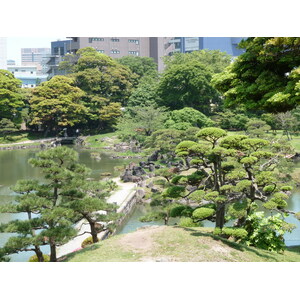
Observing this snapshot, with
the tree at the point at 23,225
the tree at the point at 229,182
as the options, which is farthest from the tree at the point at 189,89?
the tree at the point at 23,225

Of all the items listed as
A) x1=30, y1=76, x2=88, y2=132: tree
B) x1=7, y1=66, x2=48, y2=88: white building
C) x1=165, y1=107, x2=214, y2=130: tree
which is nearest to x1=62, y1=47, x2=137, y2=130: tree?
x1=30, y1=76, x2=88, y2=132: tree

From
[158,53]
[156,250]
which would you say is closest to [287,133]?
[156,250]

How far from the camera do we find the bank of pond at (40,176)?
397 inches

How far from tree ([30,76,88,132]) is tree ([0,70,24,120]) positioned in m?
3.15

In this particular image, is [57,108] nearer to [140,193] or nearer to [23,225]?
[140,193]

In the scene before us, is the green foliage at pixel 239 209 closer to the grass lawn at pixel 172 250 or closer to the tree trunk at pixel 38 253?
the grass lawn at pixel 172 250

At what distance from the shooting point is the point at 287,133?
20.2 metres

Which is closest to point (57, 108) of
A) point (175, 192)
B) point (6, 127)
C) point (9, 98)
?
point (6, 127)

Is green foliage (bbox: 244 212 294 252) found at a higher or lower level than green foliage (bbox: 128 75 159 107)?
lower

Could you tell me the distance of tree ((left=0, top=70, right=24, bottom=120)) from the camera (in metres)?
27.1

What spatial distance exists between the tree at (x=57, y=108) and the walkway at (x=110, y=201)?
5.54 meters

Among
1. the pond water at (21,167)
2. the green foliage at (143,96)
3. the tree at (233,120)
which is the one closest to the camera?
the pond water at (21,167)

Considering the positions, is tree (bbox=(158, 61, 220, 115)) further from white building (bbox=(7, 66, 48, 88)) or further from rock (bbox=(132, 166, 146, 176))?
white building (bbox=(7, 66, 48, 88))

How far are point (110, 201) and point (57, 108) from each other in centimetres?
1036
